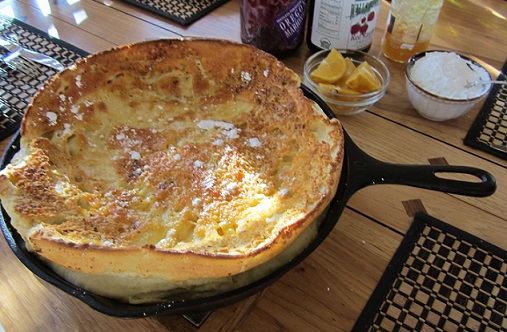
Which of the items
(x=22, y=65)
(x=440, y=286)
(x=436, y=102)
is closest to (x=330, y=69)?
(x=436, y=102)

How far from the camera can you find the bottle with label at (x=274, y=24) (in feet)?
3.53

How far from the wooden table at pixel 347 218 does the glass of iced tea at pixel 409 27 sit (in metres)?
0.05

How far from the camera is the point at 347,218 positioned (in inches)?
32.9

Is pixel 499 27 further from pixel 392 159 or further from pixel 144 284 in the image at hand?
pixel 144 284

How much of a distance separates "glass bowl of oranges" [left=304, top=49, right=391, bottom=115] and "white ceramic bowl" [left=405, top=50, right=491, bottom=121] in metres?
0.06

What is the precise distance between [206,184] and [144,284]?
0.65ft

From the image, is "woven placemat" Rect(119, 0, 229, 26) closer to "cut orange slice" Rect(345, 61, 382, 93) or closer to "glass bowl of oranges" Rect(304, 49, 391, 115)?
"glass bowl of oranges" Rect(304, 49, 391, 115)

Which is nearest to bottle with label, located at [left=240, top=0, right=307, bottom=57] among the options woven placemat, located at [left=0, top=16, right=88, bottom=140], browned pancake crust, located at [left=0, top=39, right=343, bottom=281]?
browned pancake crust, located at [left=0, top=39, right=343, bottom=281]

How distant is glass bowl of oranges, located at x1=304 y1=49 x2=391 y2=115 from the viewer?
99cm

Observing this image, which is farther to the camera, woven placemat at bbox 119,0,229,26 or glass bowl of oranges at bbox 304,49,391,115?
woven placemat at bbox 119,0,229,26

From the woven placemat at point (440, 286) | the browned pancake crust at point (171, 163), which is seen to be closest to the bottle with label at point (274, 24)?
the browned pancake crust at point (171, 163)

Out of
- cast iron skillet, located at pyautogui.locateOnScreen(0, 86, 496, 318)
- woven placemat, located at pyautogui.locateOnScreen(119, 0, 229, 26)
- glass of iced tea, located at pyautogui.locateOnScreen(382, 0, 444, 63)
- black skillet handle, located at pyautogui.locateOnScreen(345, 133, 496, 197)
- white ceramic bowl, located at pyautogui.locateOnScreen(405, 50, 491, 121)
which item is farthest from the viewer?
woven placemat, located at pyautogui.locateOnScreen(119, 0, 229, 26)

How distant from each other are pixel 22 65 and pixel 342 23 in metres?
0.83

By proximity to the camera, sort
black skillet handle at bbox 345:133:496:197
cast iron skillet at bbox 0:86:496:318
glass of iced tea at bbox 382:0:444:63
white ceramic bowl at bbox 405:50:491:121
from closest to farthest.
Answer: cast iron skillet at bbox 0:86:496:318, black skillet handle at bbox 345:133:496:197, white ceramic bowl at bbox 405:50:491:121, glass of iced tea at bbox 382:0:444:63
